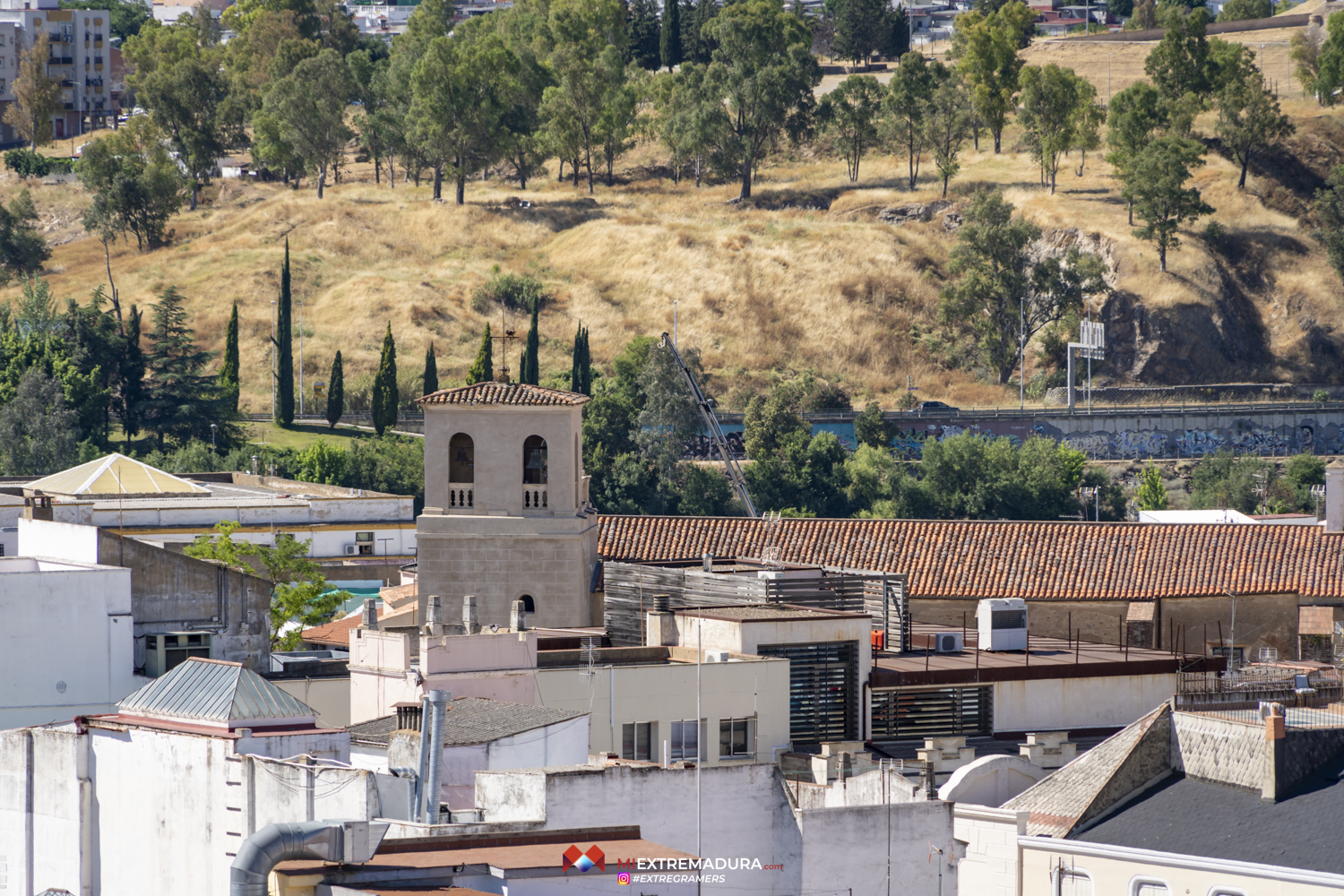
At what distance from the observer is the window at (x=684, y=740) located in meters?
34.3

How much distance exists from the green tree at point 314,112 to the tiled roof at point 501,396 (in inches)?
4226

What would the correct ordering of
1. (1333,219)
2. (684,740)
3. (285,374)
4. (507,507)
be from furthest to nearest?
(1333,219) < (285,374) < (507,507) < (684,740)

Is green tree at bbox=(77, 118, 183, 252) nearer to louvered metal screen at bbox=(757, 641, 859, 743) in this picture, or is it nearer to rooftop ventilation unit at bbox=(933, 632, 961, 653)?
rooftop ventilation unit at bbox=(933, 632, 961, 653)

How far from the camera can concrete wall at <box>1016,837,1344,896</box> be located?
2722cm

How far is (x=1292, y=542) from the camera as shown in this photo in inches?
2175

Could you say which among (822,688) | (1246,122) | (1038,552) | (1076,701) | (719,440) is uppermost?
(1246,122)

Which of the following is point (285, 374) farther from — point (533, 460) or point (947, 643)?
point (947, 643)

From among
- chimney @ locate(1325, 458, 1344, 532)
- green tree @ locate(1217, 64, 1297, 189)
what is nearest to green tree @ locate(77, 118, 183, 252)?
green tree @ locate(1217, 64, 1297, 189)

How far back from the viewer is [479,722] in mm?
28625

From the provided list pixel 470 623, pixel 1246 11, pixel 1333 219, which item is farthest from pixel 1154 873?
pixel 1246 11

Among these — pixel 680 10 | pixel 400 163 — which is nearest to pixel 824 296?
pixel 400 163

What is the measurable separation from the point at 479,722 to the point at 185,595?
10553 millimetres

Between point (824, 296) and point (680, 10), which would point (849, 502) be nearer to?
point (824, 296)

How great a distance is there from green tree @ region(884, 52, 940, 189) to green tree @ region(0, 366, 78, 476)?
63028 mm
